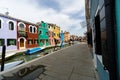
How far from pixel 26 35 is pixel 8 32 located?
17.1ft

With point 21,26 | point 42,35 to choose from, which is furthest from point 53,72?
point 42,35

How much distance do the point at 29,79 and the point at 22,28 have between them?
20.8 meters

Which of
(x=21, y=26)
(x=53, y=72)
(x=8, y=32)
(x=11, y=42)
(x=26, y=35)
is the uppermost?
(x=21, y=26)

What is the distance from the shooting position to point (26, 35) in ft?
89.1

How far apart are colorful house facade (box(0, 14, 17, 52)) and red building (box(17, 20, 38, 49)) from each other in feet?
4.00

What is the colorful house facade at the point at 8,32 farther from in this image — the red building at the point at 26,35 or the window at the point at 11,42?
the red building at the point at 26,35

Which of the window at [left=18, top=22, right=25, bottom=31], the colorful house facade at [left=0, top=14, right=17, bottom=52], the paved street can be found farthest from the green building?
the paved street

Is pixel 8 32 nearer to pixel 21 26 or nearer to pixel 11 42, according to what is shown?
pixel 11 42

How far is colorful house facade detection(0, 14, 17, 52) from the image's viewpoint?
68.5 feet

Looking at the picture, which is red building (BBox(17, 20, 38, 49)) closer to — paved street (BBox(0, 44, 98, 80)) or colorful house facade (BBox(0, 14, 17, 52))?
colorful house facade (BBox(0, 14, 17, 52))

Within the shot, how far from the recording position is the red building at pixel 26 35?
2511cm

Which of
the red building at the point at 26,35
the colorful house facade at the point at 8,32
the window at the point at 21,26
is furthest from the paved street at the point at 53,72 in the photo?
the window at the point at 21,26

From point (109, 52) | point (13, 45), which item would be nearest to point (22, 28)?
point (13, 45)

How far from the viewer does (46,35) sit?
39125 millimetres
